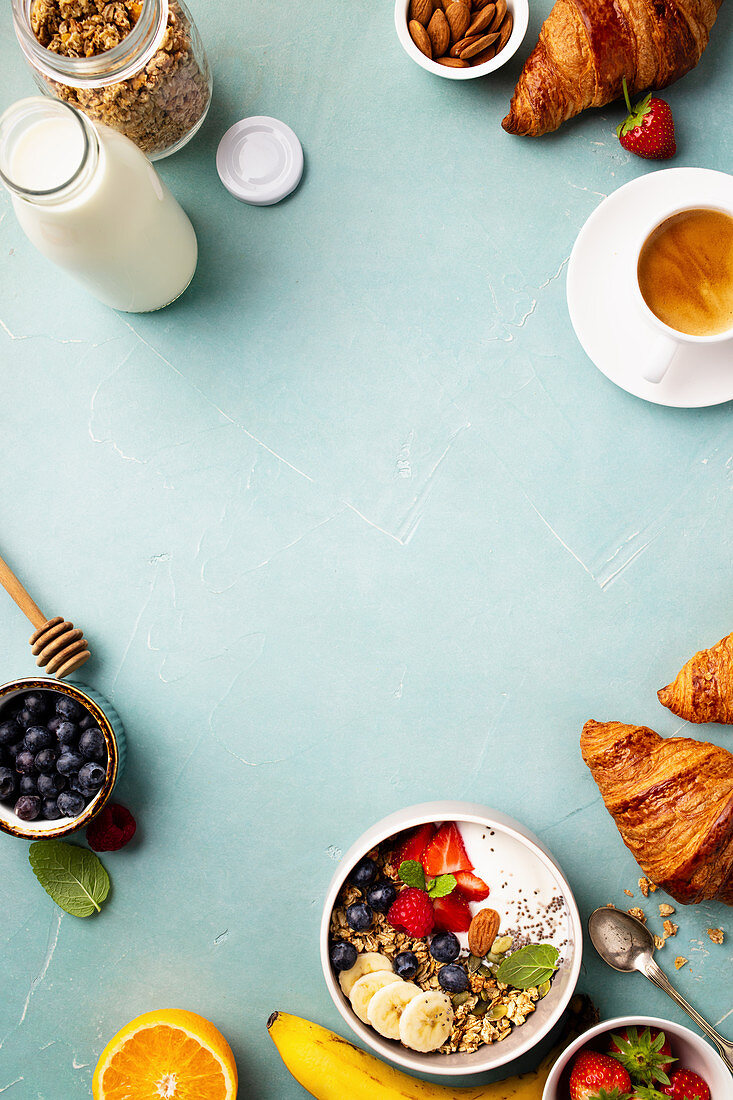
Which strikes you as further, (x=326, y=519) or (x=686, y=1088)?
(x=326, y=519)

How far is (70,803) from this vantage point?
1.32 m

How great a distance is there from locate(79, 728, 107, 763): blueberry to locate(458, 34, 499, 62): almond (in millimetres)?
1295

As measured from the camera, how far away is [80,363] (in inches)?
57.9

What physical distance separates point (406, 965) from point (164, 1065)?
0.43 metres

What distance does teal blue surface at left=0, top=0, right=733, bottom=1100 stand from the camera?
143cm

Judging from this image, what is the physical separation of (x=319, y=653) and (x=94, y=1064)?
2.76 feet

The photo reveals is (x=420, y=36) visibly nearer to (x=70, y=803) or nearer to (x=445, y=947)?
(x=70, y=803)

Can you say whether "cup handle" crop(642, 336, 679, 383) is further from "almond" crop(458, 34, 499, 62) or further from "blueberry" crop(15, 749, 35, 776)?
"blueberry" crop(15, 749, 35, 776)

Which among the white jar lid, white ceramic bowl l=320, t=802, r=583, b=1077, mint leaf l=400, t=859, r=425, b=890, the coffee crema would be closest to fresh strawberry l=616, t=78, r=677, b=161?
the coffee crema

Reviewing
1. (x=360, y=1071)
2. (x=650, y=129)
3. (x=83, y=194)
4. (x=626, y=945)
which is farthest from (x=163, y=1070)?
(x=650, y=129)

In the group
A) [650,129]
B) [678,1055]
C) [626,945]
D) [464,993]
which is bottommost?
[678,1055]

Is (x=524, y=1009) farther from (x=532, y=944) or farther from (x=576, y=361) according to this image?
(x=576, y=361)

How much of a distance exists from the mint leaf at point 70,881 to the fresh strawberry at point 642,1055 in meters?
0.91

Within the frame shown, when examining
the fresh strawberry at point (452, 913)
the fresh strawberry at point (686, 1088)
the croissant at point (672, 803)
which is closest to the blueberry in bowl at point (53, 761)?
the fresh strawberry at point (452, 913)
